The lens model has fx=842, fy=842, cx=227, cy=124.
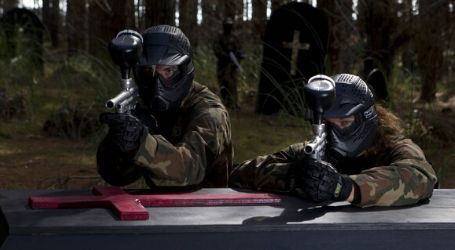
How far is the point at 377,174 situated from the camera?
9.64 feet

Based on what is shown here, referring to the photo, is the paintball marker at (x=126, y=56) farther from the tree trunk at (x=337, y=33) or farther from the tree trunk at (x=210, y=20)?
the tree trunk at (x=210, y=20)

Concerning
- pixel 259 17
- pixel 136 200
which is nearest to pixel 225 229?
pixel 136 200

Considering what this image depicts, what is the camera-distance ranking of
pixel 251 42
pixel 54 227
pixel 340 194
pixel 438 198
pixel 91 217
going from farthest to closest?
pixel 251 42, pixel 438 198, pixel 340 194, pixel 91 217, pixel 54 227

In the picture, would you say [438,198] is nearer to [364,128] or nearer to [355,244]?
[364,128]

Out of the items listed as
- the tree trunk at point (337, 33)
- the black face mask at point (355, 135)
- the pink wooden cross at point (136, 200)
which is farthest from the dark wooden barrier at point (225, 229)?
the tree trunk at point (337, 33)

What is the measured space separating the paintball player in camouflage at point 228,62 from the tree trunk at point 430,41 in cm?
187

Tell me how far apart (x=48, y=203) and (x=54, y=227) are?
31cm

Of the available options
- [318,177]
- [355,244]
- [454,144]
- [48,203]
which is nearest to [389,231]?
[355,244]

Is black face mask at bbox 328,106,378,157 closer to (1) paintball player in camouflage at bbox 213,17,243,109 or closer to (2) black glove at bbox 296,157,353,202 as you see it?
(2) black glove at bbox 296,157,353,202

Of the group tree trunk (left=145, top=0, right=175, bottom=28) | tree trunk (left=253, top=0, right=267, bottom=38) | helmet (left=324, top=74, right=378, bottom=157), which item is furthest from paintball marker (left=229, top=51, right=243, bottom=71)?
helmet (left=324, top=74, right=378, bottom=157)

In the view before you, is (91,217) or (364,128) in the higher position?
(364,128)

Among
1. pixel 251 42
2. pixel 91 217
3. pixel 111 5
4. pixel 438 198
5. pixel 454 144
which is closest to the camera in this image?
pixel 91 217

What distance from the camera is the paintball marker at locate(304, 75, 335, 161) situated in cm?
273

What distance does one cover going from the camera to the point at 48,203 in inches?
107
